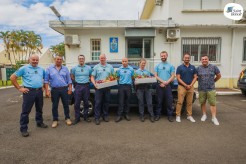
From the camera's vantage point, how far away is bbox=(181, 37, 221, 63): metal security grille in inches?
436

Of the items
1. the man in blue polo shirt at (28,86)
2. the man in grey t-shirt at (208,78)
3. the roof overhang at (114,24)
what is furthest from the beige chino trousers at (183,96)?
the roof overhang at (114,24)

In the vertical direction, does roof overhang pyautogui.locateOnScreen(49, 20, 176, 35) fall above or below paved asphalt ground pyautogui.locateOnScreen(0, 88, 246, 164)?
above

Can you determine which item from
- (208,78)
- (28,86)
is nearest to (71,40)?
(28,86)

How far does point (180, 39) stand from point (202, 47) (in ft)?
4.79

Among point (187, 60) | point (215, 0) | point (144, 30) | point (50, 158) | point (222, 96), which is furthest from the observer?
point (215, 0)

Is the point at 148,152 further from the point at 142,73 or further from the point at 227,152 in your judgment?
the point at 142,73

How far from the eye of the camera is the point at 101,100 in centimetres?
542

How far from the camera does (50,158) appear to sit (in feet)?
11.1

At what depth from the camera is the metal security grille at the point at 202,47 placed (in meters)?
11.1

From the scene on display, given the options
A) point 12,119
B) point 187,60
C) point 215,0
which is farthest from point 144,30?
point 12,119

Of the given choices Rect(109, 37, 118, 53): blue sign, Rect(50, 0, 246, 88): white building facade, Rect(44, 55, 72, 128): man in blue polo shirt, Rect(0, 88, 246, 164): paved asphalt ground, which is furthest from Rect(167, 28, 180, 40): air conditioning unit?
Rect(44, 55, 72, 128): man in blue polo shirt

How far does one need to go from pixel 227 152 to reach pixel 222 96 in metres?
6.45

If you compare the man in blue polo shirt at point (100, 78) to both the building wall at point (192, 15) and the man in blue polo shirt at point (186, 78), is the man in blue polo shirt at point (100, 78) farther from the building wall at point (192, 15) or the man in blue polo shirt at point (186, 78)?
the building wall at point (192, 15)

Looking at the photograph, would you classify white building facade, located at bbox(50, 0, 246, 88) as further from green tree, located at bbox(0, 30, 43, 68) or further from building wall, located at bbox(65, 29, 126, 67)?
green tree, located at bbox(0, 30, 43, 68)
